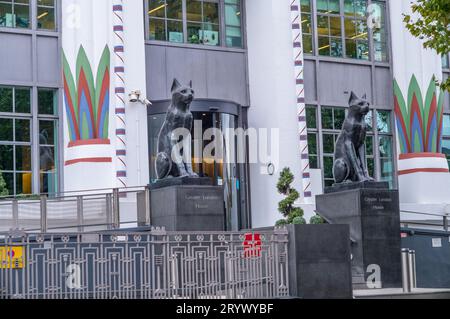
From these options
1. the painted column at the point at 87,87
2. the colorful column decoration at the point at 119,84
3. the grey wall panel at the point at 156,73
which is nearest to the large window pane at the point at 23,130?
→ the painted column at the point at 87,87

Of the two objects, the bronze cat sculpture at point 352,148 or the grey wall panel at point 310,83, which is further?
the grey wall panel at point 310,83

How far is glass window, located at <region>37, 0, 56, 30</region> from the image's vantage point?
95.1 feet

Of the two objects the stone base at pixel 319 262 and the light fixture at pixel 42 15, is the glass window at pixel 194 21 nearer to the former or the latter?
the light fixture at pixel 42 15

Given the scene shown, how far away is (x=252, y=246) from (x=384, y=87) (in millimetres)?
18243

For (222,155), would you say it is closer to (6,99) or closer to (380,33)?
(6,99)

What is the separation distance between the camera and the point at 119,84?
2817cm

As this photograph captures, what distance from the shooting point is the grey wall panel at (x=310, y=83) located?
107ft

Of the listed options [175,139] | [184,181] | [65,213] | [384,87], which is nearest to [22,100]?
[65,213]

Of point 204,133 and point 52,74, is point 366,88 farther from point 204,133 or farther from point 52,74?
point 52,74

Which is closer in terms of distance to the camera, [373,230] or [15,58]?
[373,230]

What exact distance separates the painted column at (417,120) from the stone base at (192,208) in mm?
12769

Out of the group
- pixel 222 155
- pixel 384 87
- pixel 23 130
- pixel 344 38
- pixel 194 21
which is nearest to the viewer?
pixel 23 130

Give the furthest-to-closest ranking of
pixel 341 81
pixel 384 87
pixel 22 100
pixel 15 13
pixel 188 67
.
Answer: pixel 384 87 < pixel 341 81 < pixel 188 67 < pixel 15 13 < pixel 22 100

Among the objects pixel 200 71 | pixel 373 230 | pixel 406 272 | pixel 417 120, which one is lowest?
pixel 406 272
